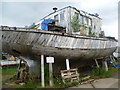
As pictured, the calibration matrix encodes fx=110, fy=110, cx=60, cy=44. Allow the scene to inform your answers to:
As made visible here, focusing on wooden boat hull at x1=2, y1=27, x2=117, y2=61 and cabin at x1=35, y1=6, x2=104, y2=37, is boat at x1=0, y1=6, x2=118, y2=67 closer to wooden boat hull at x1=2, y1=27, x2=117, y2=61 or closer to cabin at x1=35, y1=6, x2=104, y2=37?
wooden boat hull at x1=2, y1=27, x2=117, y2=61

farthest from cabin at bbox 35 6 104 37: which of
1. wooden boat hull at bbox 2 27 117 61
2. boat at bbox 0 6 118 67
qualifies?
wooden boat hull at bbox 2 27 117 61

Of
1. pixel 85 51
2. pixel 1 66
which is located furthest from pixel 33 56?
pixel 1 66

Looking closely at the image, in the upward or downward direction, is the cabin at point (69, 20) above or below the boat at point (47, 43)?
above

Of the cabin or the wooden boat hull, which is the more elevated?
the cabin

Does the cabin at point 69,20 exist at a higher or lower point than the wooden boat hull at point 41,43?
higher

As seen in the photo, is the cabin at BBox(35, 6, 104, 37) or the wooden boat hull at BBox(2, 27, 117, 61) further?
the cabin at BBox(35, 6, 104, 37)

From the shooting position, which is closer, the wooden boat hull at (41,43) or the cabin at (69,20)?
the wooden boat hull at (41,43)

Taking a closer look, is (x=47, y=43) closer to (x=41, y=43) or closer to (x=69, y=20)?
(x=41, y=43)

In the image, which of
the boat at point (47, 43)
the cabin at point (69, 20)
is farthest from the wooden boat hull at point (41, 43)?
the cabin at point (69, 20)

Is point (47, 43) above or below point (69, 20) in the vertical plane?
below

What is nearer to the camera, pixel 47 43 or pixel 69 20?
pixel 47 43

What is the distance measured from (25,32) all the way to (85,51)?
4.51 m

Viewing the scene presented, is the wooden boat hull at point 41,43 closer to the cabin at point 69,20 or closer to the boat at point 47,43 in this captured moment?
the boat at point 47,43

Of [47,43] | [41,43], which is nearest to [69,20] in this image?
[47,43]
